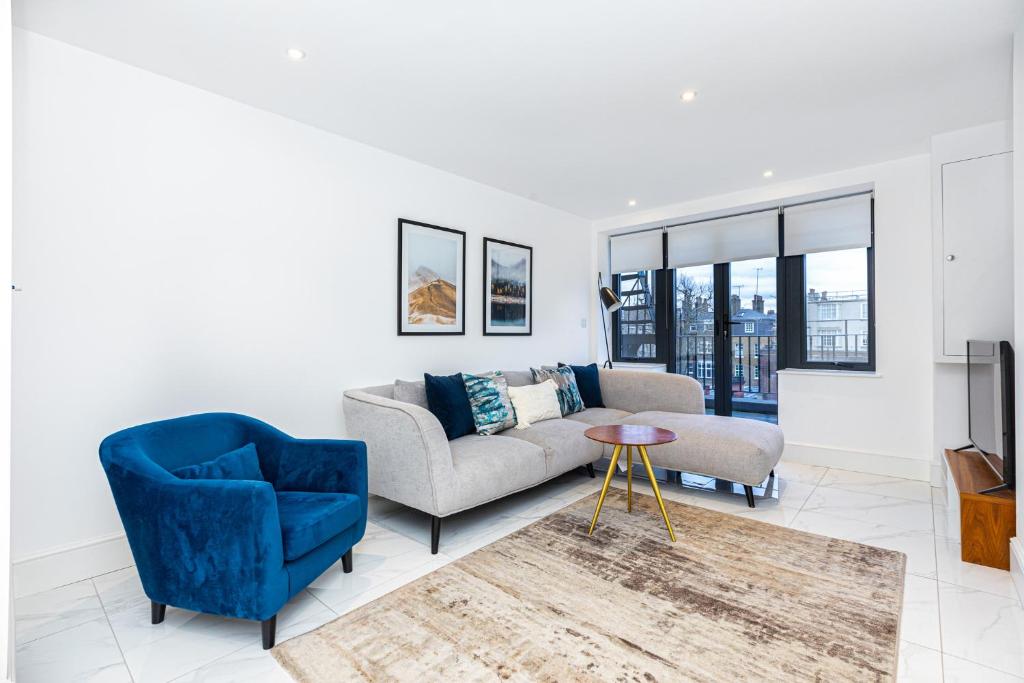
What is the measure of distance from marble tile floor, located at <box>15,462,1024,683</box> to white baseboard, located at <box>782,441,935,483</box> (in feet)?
1.76

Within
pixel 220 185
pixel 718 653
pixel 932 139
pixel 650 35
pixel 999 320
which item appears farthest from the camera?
pixel 932 139

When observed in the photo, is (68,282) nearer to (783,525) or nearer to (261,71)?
(261,71)

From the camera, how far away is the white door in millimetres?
3127

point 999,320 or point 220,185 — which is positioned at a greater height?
point 220,185

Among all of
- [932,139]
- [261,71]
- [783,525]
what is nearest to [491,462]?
[783,525]

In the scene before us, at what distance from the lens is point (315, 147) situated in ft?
10.4

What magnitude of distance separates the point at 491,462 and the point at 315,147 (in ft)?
7.52

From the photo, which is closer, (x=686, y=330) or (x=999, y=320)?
(x=999, y=320)

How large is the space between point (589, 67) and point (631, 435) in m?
2.01

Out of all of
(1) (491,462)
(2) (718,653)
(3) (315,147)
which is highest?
(3) (315,147)

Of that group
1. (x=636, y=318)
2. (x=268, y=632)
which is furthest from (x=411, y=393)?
(x=636, y=318)

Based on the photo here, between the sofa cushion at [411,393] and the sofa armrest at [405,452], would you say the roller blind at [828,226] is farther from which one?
the sofa armrest at [405,452]

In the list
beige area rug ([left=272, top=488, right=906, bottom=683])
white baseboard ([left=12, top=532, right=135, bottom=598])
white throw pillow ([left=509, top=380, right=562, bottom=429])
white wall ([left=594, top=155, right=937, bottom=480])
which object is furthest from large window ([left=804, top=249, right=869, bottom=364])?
white baseboard ([left=12, top=532, right=135, bottom=598])

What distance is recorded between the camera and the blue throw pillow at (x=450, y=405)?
329cm
